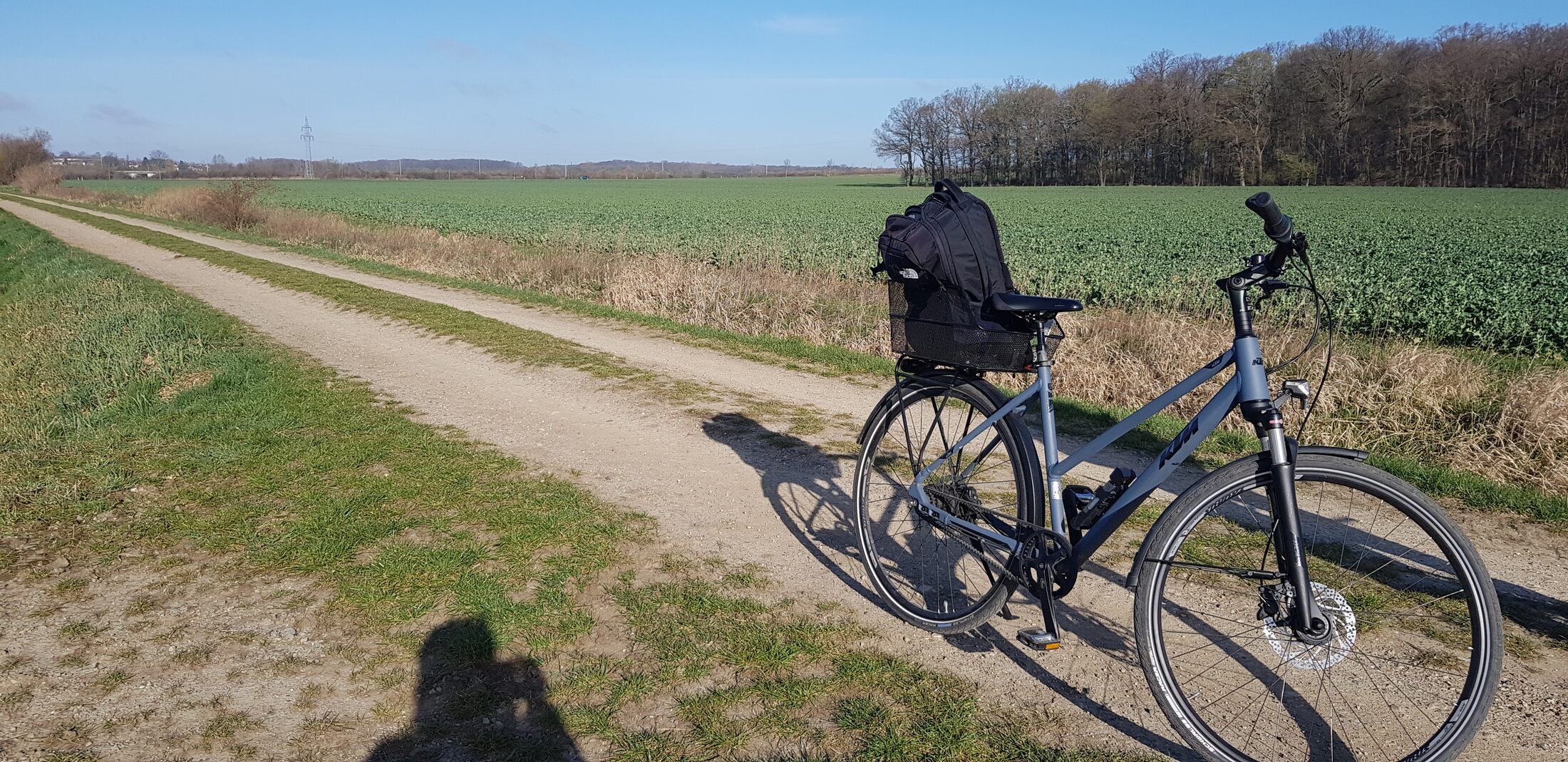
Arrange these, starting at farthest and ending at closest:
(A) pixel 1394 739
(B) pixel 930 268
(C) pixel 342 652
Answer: (C) pixel 342 652
(B) pixel 930 268
(A) pixel 1394 739

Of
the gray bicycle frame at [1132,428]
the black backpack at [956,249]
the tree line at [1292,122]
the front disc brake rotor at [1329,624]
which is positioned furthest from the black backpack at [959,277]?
the tree line at [1292,122]

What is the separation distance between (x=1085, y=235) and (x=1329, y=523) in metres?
24.7

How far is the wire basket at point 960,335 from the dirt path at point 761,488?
1.17 m

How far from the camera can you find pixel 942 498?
4.04 m

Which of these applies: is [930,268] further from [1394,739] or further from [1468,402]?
[1468,402]

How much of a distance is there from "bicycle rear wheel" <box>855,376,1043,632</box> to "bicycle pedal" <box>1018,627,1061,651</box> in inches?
6.1

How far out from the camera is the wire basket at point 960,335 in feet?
11.5

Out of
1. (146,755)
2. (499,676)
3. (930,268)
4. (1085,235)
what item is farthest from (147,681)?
(1085,235)

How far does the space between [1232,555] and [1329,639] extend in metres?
1.48

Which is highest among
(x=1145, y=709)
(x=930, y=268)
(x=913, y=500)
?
(x=930, y=268)

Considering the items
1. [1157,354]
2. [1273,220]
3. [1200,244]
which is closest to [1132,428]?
[1273,220]

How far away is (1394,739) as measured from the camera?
3.07 m

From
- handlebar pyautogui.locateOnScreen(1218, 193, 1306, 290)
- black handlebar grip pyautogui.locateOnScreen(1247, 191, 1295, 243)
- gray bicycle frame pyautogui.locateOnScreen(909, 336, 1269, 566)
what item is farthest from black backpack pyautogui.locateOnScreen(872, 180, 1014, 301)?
black handlebar grip pyautogui.locateOnScreen(1247, 191, 1295, 243)

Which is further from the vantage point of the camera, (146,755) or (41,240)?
(41,240)
